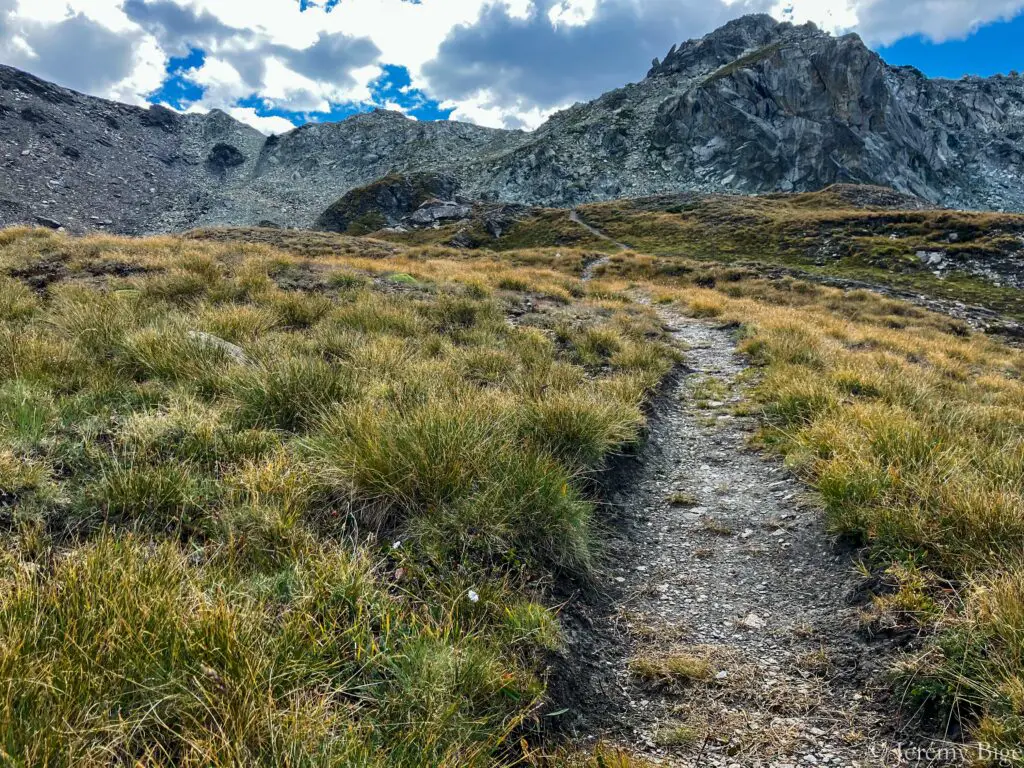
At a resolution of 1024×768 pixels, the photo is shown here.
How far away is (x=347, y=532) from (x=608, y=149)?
151m

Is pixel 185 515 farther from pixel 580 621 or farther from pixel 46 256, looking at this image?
pixel 46 256

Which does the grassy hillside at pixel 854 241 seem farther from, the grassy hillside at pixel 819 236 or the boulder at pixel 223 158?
the boulder at pixel 223 158

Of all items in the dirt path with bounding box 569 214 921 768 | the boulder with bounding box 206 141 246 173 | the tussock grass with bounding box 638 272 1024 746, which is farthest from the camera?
the boulder with bounding box 206 141 246 173

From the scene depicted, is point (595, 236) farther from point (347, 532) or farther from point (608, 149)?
point (608, 149)

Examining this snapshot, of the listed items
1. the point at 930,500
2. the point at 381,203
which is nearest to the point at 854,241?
the point at 930,500

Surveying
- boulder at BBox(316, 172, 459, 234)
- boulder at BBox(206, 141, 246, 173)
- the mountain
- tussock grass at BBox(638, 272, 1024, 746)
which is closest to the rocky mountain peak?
the mountain

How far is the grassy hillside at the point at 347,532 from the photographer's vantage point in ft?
6.65

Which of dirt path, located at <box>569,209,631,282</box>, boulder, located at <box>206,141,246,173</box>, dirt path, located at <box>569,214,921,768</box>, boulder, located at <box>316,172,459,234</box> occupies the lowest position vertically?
dirt path, located at <box>569,214,921,768</box>

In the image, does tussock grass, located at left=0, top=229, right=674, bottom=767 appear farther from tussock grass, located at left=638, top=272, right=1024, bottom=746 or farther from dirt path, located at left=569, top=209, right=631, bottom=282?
dirt path, located at left=569, top=209, right=631, bottom=282

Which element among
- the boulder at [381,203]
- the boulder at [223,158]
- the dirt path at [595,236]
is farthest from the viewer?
the boulder at [223,158]

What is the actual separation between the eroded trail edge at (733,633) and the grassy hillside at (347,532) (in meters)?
0.30

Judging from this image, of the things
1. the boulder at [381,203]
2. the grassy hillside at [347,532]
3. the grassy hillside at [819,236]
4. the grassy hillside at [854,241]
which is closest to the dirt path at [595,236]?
the grassy hillside at [819,236]

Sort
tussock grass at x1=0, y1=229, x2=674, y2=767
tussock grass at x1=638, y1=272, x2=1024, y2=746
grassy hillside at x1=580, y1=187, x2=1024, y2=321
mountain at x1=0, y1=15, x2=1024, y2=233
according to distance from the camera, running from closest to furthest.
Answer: tussock grass at x1=0, y1=229, x2=674, y2=767 → tussock grass at x1=638, y1=272, x2=1024, y2=746 → grassy hillside at x1=580, y1=187, x2=1024, y2=321 → mountain at x1=0, y1=15, x2=1024, y2=233

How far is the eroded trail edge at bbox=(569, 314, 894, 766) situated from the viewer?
2.74 metres
